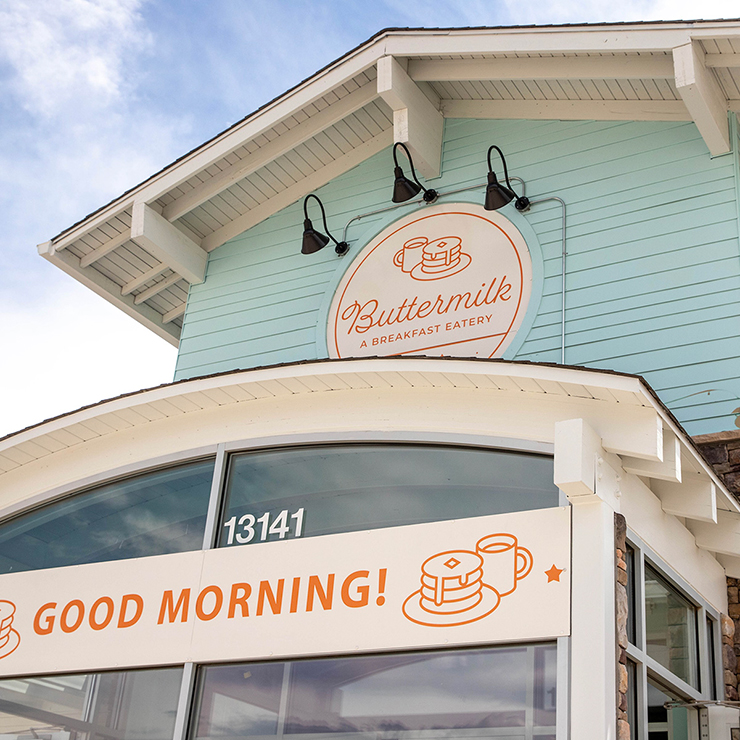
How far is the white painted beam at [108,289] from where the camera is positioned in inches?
414

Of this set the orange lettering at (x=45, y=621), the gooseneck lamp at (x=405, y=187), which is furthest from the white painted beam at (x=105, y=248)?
the orange lettering at (x=45, y=621)

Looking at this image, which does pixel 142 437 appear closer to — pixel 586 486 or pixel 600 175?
pixel 586 486

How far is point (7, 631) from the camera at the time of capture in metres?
6.28

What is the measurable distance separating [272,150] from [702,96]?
4.24 m

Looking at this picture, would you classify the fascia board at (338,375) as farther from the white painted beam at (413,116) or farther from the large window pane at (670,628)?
the white painted beam at (413,116)

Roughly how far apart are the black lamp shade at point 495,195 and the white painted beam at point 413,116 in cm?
91

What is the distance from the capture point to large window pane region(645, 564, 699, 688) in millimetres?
5445

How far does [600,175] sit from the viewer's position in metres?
8.51

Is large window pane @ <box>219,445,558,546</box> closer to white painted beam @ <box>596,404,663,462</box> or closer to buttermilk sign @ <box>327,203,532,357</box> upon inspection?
white painted beam @ <box>596,404,663,462</box>

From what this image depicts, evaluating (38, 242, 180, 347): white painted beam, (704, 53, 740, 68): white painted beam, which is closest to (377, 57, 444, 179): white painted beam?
(704, 53, 740, 68): white painted beam

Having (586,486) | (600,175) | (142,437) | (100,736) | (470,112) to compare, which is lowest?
(100,736)

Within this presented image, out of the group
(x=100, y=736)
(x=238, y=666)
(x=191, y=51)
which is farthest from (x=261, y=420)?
(x=191, y=51)

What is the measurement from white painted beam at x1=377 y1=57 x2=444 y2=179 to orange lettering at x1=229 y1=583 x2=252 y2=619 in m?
4.83

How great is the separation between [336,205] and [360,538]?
528cm
